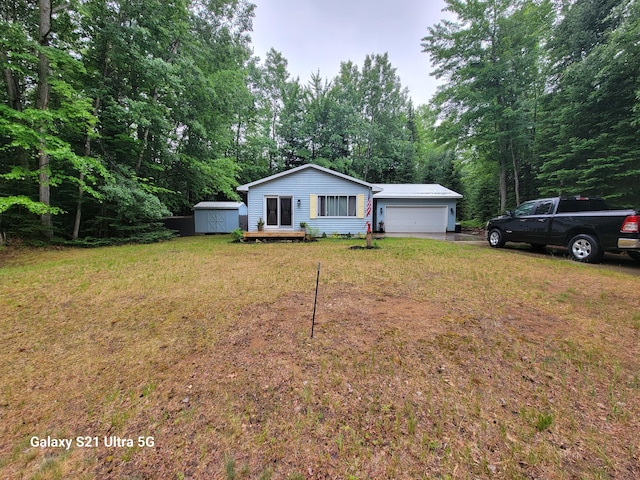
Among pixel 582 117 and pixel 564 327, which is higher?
pixel 582 117

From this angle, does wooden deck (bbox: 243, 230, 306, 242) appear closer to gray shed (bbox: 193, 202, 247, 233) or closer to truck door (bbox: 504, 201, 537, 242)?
truck door (bbox: 504, 201, 537, 242)

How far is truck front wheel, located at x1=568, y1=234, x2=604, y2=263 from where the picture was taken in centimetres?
634

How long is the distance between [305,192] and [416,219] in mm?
7697

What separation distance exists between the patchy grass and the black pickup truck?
197cm

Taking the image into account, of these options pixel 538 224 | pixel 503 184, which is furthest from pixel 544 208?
pixel 503 184

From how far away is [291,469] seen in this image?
142cm

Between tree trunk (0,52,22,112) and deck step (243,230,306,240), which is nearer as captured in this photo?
tree trunk (0,52,22,112)

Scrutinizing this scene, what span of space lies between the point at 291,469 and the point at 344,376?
0.90 metres

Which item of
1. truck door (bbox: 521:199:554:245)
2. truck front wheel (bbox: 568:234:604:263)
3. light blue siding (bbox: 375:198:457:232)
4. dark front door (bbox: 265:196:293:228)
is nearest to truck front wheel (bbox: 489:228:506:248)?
truck door (bbox: 521:199:554:245)

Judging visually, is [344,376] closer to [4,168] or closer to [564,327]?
[564,327]

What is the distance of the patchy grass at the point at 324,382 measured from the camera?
4.87 ft

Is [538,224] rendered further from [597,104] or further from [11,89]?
[11,89]

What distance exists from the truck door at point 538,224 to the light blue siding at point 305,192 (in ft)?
21.3

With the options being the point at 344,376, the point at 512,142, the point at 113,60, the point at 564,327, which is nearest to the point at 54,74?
the point at 113,60
